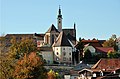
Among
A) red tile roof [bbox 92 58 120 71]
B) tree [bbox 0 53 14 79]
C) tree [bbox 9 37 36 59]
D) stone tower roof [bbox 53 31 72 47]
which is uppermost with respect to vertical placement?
stone tower roof [bbox 53 31 72 47]

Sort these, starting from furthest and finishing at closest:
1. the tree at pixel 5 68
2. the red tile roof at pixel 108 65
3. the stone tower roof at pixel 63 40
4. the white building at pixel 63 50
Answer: the white building at pixel 63 50 → the stone tower roof at pixel 63 40 → the red tile roof at pixel 108 65 → the tree at pixel 5 68

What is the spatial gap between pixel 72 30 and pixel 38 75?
53.9 metres

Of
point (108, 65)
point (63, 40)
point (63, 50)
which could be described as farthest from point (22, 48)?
point (108, 65)

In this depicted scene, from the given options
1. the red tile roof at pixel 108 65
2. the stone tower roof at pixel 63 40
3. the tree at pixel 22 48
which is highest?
the stone tower roof at pixel 63 40

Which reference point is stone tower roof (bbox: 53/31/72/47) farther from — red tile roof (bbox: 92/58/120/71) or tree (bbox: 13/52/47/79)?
tree (bbox: 13/52/47/79)

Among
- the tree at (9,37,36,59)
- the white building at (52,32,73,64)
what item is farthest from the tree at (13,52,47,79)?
the white building at (52,32,73,64)

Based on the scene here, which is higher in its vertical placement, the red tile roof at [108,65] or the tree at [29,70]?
the red tile roof at [108,65]

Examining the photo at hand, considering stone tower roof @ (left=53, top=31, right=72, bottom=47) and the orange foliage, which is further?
stone tower roof @ (left=53, top=31, right=72, bottom=47)

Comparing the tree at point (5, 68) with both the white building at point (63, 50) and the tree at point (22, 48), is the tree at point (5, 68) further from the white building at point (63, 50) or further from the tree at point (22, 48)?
the white building at point (63, 50)

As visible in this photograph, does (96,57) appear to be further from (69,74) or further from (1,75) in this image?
(1,75)

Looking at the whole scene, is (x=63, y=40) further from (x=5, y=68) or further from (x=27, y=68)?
(x=5, y=68)

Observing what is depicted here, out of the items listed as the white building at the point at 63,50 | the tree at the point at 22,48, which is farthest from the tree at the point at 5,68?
the white building at the point at 63,50

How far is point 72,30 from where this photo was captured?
92.2 m

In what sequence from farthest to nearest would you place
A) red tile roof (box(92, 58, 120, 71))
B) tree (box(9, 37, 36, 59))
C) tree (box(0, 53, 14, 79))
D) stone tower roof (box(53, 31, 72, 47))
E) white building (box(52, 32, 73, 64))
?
white building (box(52, 32, 73, 64)), stone tower roof (box(53, 31, 72, 47)), tree (box(9, 37, 36, 59)), red tile roof (box(92, 58, 120, 71)), tree (box(0, 53, 14, 79))
